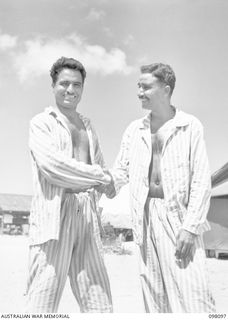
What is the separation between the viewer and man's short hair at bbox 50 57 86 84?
2742 mm

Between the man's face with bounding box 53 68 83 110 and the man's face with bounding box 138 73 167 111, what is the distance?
0.39m

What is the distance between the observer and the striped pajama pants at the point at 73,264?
2455 mm

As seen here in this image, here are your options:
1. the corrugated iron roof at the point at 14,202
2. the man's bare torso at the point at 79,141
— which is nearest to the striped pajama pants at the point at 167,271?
the man's bare torso at the point at 79,141

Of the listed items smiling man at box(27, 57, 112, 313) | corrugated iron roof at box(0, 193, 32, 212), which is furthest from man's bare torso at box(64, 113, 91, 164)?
corrugated iron roof at box(0, 193, 32, 212)

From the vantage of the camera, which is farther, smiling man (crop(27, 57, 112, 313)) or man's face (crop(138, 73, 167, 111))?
man's face (crop(138, 73, 167, 111))

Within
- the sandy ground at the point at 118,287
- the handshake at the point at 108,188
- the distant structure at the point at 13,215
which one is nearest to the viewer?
the handshake at the point at 108,188

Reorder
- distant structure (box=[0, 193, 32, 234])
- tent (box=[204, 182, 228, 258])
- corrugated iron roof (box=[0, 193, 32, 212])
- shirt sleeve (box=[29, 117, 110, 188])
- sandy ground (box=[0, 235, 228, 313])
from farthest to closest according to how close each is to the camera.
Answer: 1. corrugated iron roof (box=[0, 193, 32, 212])
2. distant structure (box=[0, 193, 32, 234])
3. tent (box=[204, 182, 228, 258])
4. sandy ground (box=[0, 235, 228, 313])
5. shirt sleeve (box=[29, 117, 110, 188])

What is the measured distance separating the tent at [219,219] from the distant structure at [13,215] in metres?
25.5

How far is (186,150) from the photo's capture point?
2633 millimetres

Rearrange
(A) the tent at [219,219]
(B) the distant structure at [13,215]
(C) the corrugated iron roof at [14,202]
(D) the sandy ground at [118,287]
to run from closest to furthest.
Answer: (D) the sandy ground at [118,287]
(A) the tent at [219,219]
(B) the distant structure at [13,215]
(C) the corrugated iron roof at [14,202]

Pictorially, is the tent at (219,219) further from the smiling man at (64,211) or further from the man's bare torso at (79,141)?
the smiling man at (64,211)

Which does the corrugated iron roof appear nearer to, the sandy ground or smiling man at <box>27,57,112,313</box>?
the sandy ground

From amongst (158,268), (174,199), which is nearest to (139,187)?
(174,199)

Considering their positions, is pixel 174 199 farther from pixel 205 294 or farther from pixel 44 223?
pixel 44 223
